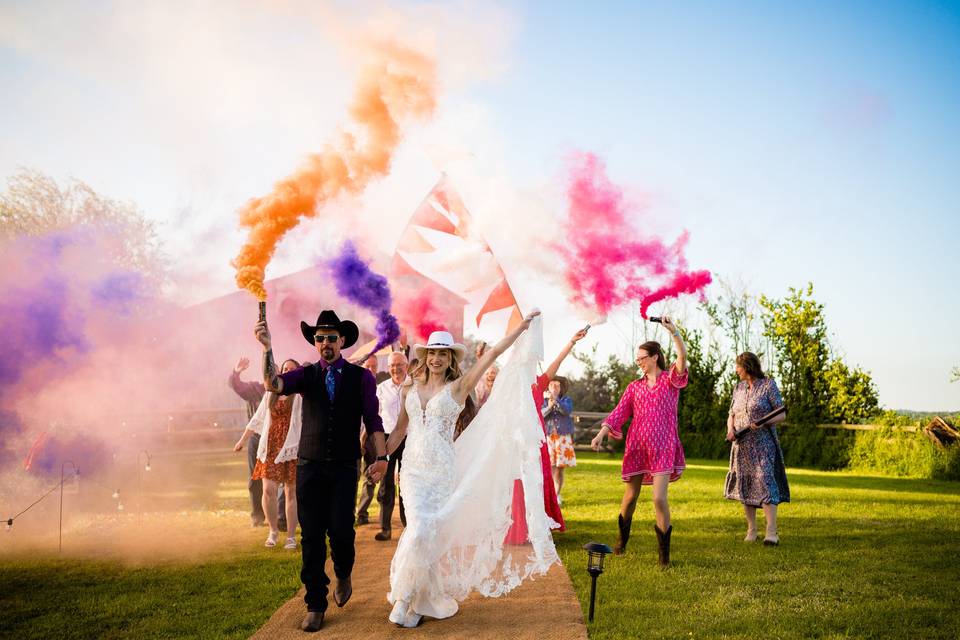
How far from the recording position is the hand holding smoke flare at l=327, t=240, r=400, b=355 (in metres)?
13.7

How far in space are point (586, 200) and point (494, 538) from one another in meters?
5.43

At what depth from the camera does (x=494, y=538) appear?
19.3 feet

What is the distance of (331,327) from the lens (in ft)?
19.4

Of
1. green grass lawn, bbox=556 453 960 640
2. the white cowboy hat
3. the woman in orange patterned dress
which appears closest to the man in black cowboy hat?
the white cowboy hat

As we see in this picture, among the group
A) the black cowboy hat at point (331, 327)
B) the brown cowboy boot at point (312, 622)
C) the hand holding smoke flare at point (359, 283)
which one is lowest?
the brown cowboy boot at point (312, 622)

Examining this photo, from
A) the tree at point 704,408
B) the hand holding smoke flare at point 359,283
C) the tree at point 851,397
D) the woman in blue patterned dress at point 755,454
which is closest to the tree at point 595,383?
the tree at point 704,408

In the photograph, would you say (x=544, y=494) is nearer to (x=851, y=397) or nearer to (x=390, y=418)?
(x=390, y=418)

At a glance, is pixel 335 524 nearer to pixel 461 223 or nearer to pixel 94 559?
pixel 94 559

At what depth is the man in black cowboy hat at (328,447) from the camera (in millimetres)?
5535

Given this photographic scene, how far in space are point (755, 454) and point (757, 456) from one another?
0.04 metres

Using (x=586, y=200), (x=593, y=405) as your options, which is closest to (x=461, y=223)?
(x=586, y=200)

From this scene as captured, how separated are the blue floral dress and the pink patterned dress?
64.5 inches

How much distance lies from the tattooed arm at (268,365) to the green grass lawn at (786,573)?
119 inches

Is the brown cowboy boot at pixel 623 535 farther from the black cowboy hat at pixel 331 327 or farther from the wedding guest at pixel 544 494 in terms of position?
the black cowboy hat at pixel 331 327
